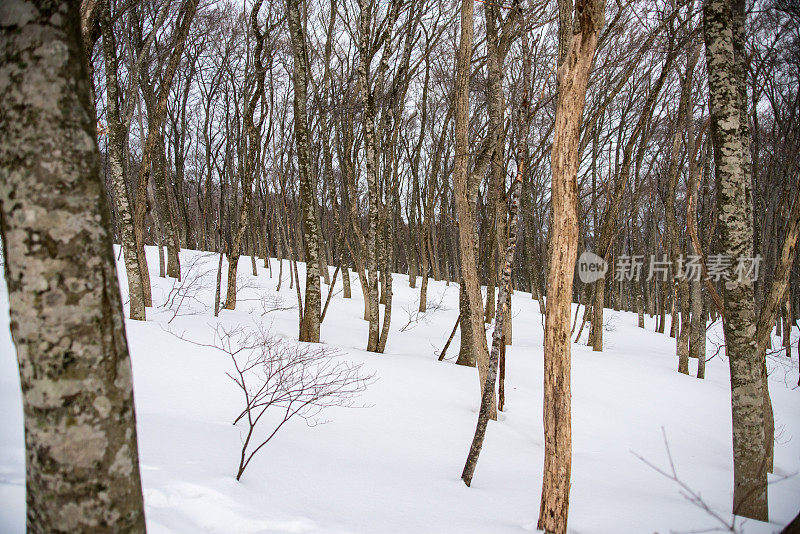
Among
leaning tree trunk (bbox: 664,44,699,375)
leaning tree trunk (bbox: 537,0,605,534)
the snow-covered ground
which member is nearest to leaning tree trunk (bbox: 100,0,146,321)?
the snow-covered ground

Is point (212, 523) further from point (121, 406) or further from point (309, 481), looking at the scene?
point (121, 406)

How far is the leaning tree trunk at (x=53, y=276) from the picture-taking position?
3.95ft

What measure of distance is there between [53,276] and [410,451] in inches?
161

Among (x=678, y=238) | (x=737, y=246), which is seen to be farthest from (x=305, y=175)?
(x=678, y=238)

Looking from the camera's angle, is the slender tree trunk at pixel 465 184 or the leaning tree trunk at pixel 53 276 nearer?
the leaning tree trunk at pixel 53 276

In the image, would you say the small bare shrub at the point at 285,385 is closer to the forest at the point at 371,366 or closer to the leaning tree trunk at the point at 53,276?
the forest at the point at 371,366

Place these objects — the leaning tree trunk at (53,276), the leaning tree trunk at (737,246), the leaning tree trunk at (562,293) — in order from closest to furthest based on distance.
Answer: the leaning tree trunk at (53,276)
the leaning tree trunk at (562,293)
the leaning tree trunk at (737,246)

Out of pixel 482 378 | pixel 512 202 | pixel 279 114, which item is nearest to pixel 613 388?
pixel 482 378

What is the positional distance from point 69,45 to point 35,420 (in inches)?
41.7

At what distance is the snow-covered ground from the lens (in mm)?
2939

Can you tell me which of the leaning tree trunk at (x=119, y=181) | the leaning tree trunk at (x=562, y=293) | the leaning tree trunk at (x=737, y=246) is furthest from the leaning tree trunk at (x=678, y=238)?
the leaning tree trunk at (x=119, y=181)

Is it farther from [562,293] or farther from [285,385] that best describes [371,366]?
[562,293]

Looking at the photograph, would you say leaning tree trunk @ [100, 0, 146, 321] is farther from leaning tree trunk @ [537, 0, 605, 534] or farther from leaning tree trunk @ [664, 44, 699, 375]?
leaning tree trunk @ [664, 44, 699, 375]

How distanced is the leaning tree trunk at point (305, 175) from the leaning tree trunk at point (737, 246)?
18.4 ft
